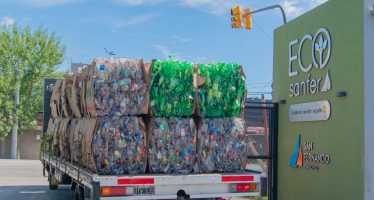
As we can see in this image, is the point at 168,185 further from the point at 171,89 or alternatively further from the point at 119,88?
the point at 119,88

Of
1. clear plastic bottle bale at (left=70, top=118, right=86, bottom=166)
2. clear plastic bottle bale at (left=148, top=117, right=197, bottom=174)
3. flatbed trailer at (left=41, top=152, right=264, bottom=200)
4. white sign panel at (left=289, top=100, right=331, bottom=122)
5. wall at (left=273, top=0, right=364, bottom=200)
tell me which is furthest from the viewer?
white sign panel at (left=289, top=100, right=331, bottom=122)

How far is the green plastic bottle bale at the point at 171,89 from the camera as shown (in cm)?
688

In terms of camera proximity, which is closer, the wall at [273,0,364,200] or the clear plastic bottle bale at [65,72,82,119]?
the wall at [273,0,364,200]

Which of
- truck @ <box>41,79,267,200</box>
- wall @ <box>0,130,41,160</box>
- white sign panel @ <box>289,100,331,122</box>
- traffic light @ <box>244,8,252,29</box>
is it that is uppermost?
traffic light @ <box>244,8,252,29</box>

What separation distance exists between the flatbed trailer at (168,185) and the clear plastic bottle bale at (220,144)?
210 mm

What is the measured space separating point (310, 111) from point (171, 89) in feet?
9.38

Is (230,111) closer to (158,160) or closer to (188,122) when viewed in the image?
(188,122)

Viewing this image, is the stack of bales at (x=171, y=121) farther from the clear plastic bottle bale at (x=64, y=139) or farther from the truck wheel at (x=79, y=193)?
the clear plastic bottle bale at (x=64, y=139)

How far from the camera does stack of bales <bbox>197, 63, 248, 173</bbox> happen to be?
7016 millimetres

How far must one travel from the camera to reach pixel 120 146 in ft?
21.7

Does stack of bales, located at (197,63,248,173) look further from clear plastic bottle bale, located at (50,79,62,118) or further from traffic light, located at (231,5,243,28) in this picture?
traffic light, located at (231,5,243,28)

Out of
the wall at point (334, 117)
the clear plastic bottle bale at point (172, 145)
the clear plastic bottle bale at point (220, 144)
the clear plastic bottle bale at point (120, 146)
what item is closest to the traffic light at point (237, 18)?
the wall at point (334, 117)

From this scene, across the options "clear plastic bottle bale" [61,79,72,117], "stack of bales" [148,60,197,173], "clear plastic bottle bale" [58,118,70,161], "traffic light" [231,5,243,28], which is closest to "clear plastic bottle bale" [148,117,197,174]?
"stack of bales" [148,60,197,173]

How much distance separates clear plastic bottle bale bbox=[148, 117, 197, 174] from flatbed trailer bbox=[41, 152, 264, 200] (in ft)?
0.68
